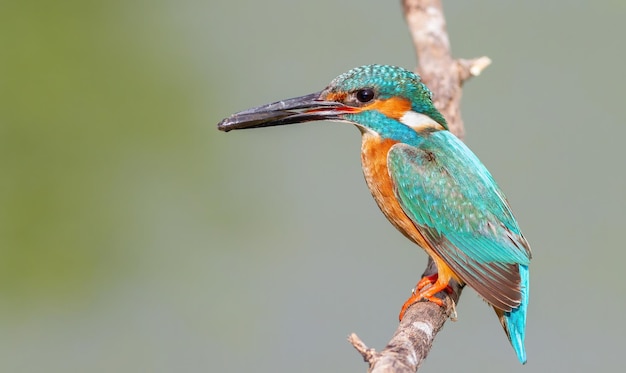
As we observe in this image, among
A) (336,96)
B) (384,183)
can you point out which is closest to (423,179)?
(384,183)

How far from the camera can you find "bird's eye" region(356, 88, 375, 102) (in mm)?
2480

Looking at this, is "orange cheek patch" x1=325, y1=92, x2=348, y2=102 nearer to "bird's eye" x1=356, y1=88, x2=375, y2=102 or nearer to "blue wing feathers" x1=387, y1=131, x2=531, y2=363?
"bird's eye" x1=356, y1=88, x2=375, y2=102

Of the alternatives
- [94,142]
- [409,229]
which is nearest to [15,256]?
[94,142]

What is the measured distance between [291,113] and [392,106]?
11.5 inches

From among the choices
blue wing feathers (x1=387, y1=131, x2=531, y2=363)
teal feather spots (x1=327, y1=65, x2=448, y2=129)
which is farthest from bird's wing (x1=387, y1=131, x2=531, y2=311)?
teal feather spots (x1=327, y1=65, x2=448, y2=129)

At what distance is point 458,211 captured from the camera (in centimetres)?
246

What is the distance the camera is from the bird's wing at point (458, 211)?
7.89ft

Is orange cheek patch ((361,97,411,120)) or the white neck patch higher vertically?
orange cheek patch ((361,97,411,120))

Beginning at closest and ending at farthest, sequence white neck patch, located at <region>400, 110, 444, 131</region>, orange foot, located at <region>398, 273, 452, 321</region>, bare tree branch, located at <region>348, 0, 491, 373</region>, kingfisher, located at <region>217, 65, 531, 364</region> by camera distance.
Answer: orange foot, located at <region>398, 273, 452, 321</region> < kingfisher, located at <region>217, 65, 531, 364</region> < white neck patch, located at <region>400, 110, 444, 131</region> < bare tree branch, located at <region>348, 0, 491, 373</region>

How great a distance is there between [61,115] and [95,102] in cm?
19

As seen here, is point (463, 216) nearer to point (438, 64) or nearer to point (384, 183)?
point (384, 183)

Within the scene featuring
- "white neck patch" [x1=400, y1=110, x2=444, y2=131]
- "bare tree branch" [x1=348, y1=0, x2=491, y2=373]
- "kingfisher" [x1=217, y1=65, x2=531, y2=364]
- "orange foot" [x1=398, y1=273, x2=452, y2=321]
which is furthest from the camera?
"bare tree branch" [x1=348, y1=0, x2=491, y2=373]

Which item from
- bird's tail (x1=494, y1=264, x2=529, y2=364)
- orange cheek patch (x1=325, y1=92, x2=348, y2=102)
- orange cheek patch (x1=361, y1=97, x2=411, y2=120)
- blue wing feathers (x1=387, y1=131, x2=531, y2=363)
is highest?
orange cheek patch (x1=325, y1=92, x2=348, y2=102)

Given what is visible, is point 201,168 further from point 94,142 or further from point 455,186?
point 455,186
